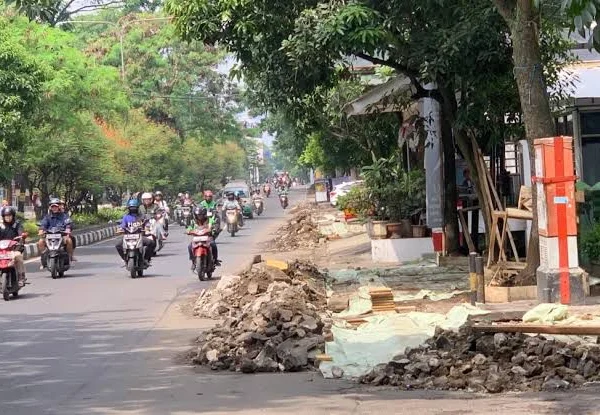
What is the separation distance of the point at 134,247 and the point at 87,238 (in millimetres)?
17901

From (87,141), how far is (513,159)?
20.1 meters

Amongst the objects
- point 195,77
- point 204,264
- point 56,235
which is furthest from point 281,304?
point 195,77

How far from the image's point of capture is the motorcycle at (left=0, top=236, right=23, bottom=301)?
15.8 m

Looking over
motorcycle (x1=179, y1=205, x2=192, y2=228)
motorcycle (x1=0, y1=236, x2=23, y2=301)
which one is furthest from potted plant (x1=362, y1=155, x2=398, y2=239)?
motorcycle (x1=179, y1=205, x2=192, y2=228)

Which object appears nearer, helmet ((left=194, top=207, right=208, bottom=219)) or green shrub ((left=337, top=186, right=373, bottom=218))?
helmet ((left=194, top=207, right=208, bottom=219))

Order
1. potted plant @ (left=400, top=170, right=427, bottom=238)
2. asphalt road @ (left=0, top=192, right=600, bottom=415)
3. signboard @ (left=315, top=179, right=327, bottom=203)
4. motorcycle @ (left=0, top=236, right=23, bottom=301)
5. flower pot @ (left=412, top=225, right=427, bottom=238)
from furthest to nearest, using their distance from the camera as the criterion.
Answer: signboard @ (left=315, top=179, right=327, bottom=203) < potted plant @ (left=400, top=170, right=427, bottom=238) < flower pot @ (left=412, top=225, right=427, bottom=238) < motorcycle @ (left=0, top=236, right=23, bottom=301) < asphalt road @ (left=0, top=192, right=600, bottom=415)

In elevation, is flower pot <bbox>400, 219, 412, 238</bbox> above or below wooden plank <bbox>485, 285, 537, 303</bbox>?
above

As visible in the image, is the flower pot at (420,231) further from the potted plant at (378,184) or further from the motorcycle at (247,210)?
the motorcycle at (247,210)

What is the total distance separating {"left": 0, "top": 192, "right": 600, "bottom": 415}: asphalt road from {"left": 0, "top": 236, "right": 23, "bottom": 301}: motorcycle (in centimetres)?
24

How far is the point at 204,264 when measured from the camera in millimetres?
17891

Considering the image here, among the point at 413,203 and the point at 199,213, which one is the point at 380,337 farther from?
the point at 413,203

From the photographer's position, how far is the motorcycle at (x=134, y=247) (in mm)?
18953

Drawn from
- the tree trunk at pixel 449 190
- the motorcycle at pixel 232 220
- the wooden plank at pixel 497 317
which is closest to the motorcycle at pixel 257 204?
the motorcycle at pixel 232 220

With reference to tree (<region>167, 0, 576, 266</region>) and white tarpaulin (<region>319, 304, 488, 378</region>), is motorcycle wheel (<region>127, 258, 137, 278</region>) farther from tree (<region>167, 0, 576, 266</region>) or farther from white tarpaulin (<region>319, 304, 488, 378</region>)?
white tarpaulin (<region>319, 304, 488, 378</region>)
